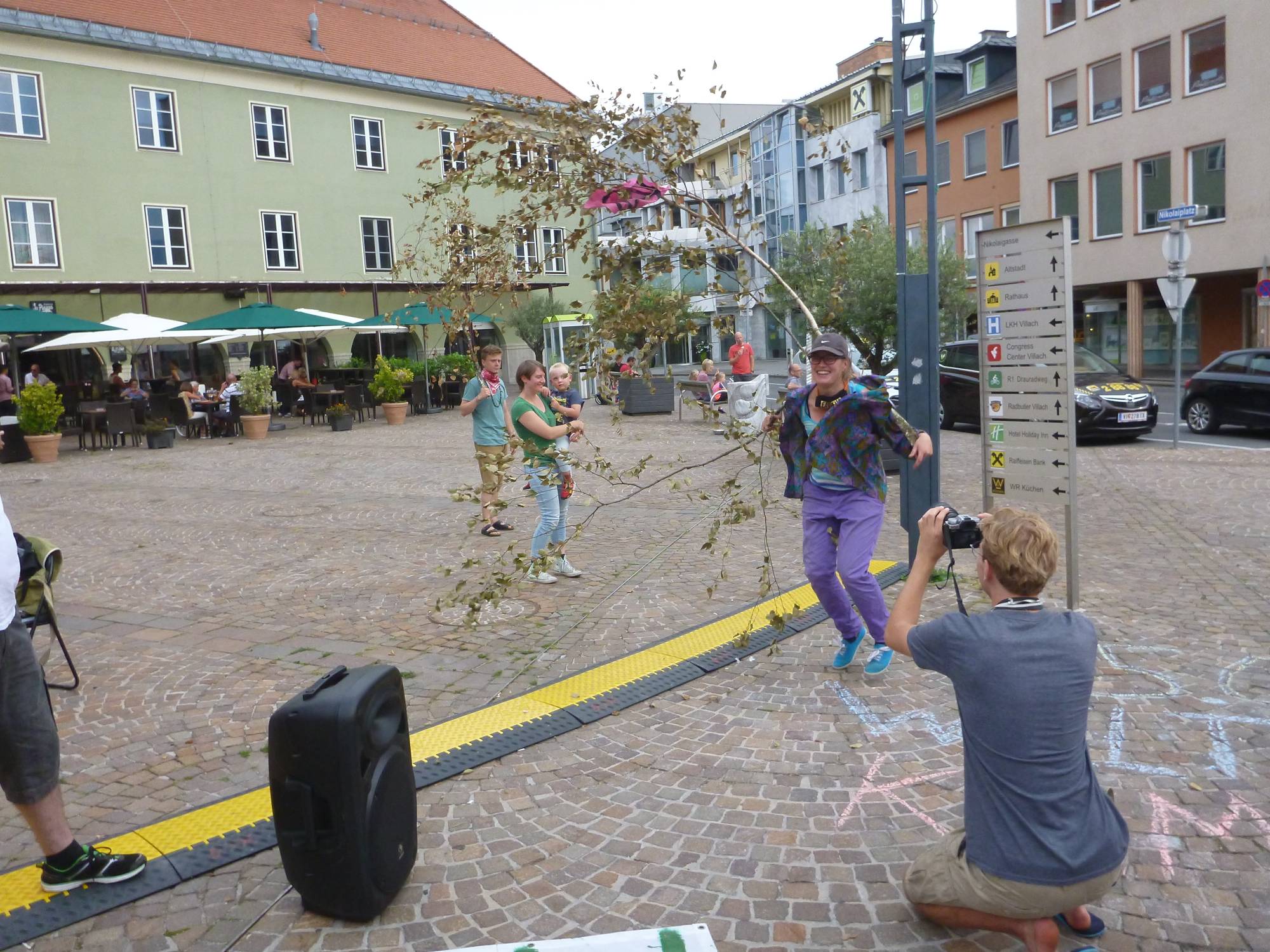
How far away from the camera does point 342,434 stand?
22.3 metres

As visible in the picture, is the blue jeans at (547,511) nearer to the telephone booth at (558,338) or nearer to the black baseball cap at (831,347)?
the black baseball cap at (831,347)

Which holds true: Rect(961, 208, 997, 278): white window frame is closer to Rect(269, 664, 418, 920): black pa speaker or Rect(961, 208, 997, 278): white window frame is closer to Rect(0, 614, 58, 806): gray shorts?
Rect(269, 664, 418, 920): black pa speaker

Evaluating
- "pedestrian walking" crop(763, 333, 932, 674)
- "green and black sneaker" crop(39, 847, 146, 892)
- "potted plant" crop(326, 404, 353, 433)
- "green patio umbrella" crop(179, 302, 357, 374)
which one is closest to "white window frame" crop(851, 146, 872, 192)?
"green patio umbrella" crop(179, 302, 357, 374)

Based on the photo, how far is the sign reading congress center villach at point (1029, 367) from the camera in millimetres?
6574

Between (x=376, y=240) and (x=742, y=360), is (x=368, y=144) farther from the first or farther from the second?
(x=742, y=360)

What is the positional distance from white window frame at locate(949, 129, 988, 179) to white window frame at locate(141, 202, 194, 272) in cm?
2805

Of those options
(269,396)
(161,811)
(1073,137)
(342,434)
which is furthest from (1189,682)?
(1073,137)

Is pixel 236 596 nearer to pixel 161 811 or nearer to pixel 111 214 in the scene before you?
pixel 161 811

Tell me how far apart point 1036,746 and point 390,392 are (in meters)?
23.1

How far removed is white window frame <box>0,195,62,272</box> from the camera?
2808 centimetres

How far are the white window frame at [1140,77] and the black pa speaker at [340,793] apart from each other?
34230 mm

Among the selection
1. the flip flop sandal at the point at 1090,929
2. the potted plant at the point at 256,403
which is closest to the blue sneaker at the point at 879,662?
the flip flop sandal at the point at 1090,929

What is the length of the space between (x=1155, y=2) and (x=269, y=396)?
26.9 meters

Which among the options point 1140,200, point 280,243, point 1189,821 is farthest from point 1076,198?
point 1189,821
